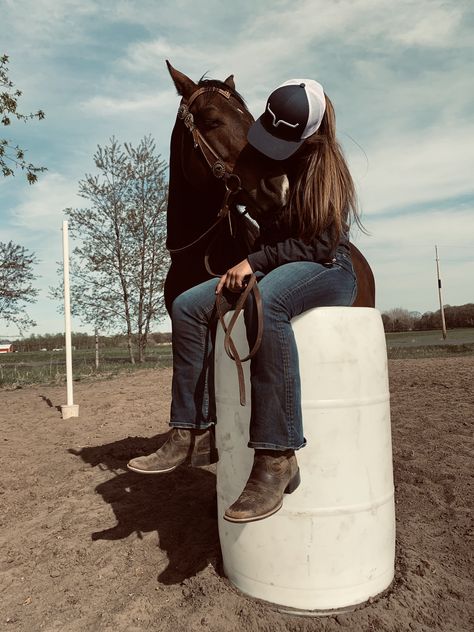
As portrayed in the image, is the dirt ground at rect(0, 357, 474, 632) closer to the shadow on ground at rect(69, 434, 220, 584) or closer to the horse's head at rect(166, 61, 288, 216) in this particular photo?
the shadow on ground at rect(69, 434, 220, 584)

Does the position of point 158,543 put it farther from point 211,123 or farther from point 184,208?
point 211,123

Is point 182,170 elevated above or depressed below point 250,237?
above

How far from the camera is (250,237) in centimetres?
314

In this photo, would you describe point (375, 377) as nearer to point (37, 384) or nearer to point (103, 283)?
point (37, 384)

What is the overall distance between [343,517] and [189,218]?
183cm

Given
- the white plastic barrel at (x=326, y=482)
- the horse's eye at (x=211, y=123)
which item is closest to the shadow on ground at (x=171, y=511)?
the white plastic barrel at (x=326, y=482)

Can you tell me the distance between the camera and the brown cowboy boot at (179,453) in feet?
8.36

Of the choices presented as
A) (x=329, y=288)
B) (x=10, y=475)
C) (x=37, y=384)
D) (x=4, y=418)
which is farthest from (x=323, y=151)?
(x=37, y=384)

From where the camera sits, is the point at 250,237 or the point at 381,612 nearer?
the point at 381,612

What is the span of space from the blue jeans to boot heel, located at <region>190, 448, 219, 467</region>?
0.17 metres

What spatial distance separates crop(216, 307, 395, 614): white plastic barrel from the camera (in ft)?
7.54

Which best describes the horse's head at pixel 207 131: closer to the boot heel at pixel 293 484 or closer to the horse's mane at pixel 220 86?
the horse's mane at pixel 220 86

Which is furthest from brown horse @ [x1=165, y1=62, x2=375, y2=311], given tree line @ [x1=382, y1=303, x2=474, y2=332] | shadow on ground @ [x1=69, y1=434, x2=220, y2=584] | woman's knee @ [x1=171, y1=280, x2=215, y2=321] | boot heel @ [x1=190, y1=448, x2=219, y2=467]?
tree line @ [x1=382, y1=303, x2=474, y2=332]

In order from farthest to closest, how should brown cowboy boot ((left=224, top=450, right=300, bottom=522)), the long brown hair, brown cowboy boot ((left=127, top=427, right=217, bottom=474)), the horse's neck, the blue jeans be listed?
the horse's neck
brown cowboy boot ((left=127, top=427, right=217, bottom=474))
the long brown hair
the blue jeans
brown cowboy boot ((left=224, top=450, right=300, bottom=522))
